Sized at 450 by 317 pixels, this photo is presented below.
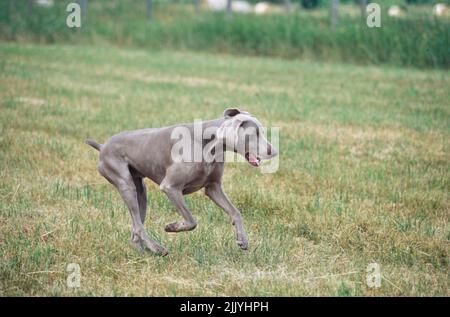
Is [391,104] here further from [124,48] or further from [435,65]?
[124,48]

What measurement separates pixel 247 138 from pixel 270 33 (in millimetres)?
14149

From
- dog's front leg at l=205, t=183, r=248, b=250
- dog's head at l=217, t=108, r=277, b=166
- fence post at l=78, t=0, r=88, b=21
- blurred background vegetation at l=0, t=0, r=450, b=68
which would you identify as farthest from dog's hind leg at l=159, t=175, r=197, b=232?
fence post at l=78, t=0, r=88, b=21

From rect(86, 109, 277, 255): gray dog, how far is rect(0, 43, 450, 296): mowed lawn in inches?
12.7

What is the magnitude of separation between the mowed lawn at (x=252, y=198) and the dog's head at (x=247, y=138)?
73cm

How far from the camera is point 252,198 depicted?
623 centimetres

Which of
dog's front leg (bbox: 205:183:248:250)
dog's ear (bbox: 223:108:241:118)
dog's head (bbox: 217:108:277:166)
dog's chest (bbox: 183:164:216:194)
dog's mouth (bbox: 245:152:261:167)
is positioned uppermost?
dog's ear (bbox: 223:108:241:118)

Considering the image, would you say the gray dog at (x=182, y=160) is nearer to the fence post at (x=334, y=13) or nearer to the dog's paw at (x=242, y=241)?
the dog's paw at (x=242, y=241)

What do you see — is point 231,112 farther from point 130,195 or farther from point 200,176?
point 130,195

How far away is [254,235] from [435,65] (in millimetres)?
11183

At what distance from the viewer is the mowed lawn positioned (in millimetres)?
4492

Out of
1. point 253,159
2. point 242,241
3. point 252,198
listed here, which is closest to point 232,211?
point 242,241

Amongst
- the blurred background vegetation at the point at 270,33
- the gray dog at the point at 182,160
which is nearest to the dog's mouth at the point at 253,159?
the gray dog at the point at 182,160

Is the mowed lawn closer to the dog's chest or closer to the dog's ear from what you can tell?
the dog's chest

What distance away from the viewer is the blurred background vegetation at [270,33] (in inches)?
620
